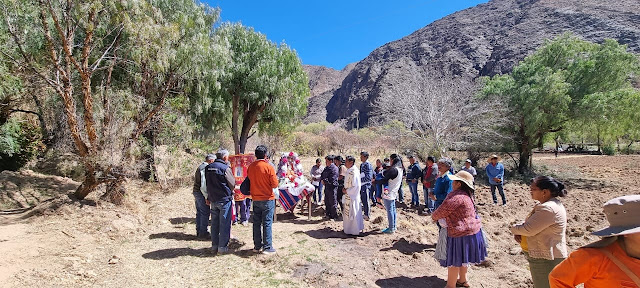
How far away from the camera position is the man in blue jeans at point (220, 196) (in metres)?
5.38

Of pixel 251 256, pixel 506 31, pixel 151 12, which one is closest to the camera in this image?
pixel 251 256

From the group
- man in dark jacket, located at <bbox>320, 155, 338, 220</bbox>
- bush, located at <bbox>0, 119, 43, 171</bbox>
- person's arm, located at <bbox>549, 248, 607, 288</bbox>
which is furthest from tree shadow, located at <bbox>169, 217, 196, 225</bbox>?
person's arm, located at <bbox>549, 248, 607, 288</bbox>

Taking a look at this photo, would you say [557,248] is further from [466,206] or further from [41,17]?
[41,17]

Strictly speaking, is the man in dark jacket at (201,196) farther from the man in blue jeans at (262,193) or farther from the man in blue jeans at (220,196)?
the man in blue jeans at (262,193)

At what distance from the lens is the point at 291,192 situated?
7629 millimetres

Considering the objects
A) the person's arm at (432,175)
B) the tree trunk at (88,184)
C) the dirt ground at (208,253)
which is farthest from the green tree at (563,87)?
the tree trunk at (88,184)

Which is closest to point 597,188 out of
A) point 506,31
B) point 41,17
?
point 41,17

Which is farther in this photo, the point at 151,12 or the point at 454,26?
the point at 454,26

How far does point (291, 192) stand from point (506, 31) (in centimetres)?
10870

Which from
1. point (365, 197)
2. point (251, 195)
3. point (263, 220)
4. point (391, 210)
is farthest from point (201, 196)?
point (365, 197)

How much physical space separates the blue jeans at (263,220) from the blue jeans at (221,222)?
1.54ft

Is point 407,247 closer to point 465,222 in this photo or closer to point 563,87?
point 465,222

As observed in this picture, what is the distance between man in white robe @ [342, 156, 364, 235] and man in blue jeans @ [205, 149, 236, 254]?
229 centimetres

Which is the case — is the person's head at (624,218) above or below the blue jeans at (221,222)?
above
